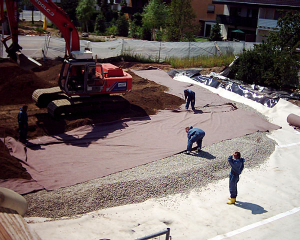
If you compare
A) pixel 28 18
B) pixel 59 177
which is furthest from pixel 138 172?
pixel 28 18

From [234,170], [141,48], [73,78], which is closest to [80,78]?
[73,78]

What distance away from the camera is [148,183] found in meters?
9.09

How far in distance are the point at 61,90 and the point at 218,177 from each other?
7408mm

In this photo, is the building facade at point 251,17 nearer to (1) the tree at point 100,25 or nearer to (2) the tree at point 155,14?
(2) the tree at point 155,14

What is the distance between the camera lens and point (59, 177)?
9.34 m

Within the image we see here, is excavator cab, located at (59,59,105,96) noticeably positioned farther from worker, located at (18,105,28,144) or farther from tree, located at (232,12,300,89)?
tree, located at (232,12,300,89)

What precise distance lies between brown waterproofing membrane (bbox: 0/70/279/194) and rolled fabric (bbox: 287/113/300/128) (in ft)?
2.83

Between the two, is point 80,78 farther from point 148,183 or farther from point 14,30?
point 148,183

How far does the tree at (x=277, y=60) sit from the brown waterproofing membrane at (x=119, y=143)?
472 cm

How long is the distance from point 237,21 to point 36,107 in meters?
29.9

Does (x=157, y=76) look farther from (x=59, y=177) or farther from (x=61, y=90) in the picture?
(x=59, y=177)

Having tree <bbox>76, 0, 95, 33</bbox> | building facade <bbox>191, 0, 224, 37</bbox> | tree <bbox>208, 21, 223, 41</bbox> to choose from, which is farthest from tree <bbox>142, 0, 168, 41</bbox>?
building facade <bbox>191, 0, 224, 37</bbox>

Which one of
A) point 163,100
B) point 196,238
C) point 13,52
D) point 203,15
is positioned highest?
point 203,15

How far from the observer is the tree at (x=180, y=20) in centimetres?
2916
